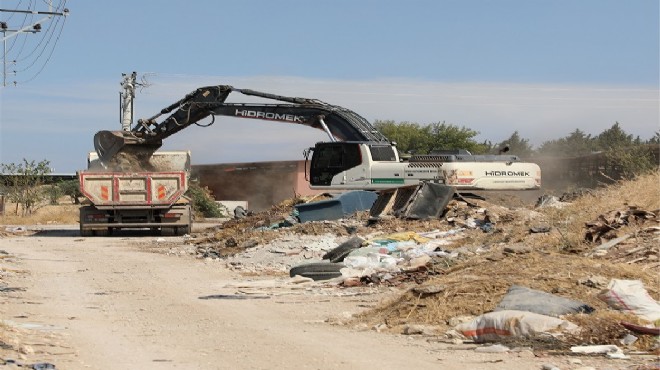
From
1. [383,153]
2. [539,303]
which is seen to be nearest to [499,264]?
[539,303]

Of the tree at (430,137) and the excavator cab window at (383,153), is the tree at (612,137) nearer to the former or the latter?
the tree at (430,137)

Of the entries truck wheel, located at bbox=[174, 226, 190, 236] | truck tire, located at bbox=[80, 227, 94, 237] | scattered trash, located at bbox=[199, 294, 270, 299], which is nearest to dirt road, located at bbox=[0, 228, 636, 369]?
scattered trash, located at bbox=[199, 294, 270, 299]

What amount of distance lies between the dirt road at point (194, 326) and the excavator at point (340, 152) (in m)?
10.4

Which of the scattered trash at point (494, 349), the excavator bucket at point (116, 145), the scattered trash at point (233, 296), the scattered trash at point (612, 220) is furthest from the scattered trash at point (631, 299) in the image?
the excavator bucket at point (116, 145)

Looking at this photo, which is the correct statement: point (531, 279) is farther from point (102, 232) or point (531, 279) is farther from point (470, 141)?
point (470, 141)

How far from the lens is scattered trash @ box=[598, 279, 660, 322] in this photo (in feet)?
33.9

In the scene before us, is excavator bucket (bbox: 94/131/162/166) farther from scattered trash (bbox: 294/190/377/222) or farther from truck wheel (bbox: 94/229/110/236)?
scattered trash (bbox: 294/190/377/222)

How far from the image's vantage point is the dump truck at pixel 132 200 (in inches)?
1220

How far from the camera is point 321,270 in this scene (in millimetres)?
16641

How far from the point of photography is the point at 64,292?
15.5 m

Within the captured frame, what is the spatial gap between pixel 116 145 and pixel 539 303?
2363 cm

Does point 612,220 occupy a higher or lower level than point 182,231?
higher

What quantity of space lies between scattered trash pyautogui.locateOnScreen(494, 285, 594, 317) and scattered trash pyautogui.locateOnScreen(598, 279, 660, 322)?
28 centimetres

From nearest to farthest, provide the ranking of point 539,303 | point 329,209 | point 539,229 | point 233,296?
point 539,303 → point 233,296 → point 539,229 → point 329,209
